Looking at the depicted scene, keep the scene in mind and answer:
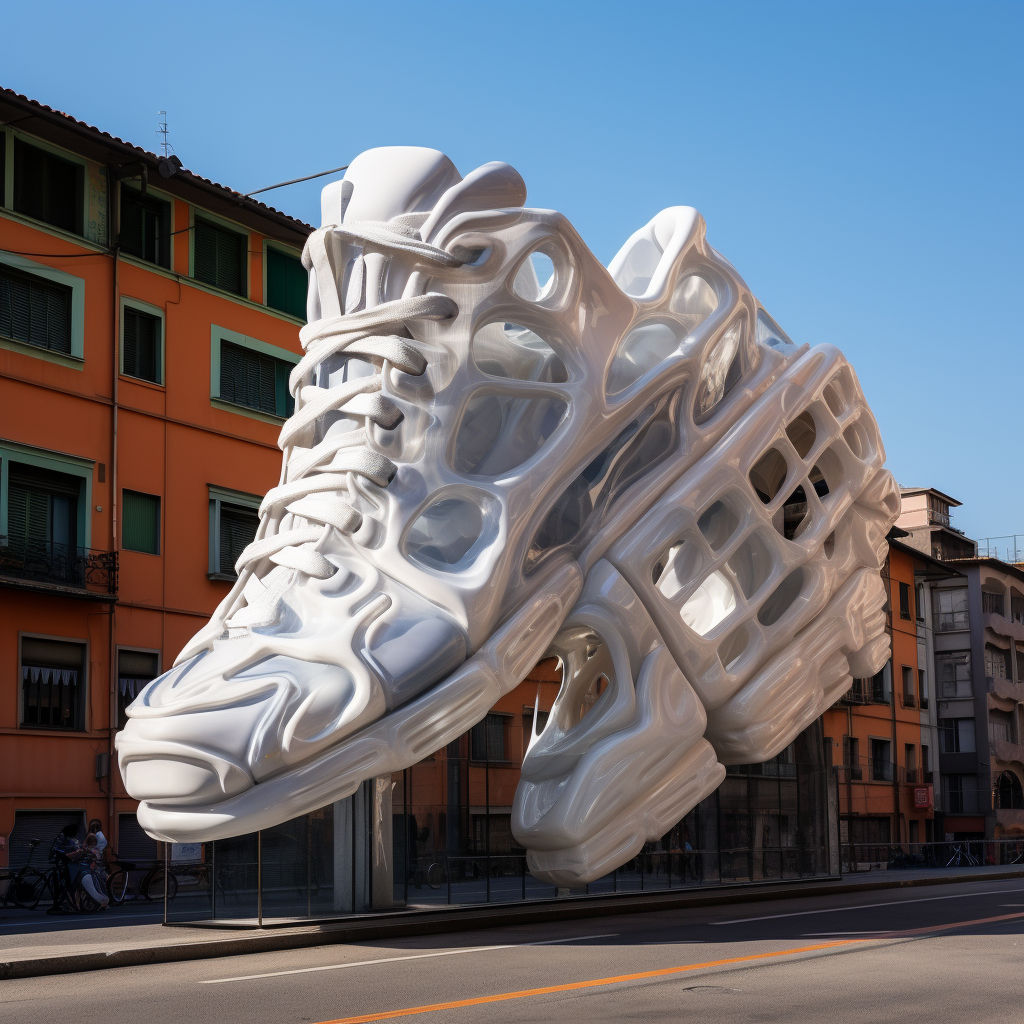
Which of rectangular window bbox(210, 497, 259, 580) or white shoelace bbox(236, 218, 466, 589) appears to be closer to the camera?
white shoelace bbox(236, 218, 466, 589)

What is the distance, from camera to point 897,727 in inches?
2058

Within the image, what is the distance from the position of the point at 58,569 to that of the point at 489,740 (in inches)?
497

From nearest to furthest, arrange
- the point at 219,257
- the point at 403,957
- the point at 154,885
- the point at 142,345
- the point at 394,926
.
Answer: the point at 403,957
the point at 394,926
the point at 154,885
the point at 142,345
the point at 219,257

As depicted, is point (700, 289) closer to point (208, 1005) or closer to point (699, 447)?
point (699, 447)

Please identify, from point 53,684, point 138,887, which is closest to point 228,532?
point 53,684

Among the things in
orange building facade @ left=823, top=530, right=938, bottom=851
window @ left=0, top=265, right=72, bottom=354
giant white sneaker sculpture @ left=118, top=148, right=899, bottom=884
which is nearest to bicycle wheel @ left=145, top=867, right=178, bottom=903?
window @ left=0, top=265, right=72, bottom=354

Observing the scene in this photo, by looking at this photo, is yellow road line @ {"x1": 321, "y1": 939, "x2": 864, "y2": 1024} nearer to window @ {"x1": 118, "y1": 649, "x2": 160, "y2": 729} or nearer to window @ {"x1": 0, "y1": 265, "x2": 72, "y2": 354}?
Answer: window @ {"x1": 118, "y1": 649, "x2": 160, "y2": 729}

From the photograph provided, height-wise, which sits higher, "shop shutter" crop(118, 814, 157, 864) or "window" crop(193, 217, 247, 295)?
"window" crop(193, 217, 247, 295)

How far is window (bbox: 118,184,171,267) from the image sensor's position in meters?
27.0

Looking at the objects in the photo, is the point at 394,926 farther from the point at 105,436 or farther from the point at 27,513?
the point at 105,436

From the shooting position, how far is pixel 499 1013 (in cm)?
699

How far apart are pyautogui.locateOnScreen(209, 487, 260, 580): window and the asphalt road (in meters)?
16.2

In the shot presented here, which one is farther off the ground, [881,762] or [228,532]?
[228,532]

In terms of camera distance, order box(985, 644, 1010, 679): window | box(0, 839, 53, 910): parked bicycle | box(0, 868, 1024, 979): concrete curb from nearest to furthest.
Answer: box(0, 868, 1024, 979): concrete curb
box(0, 839, 53, 910): parked bicycle
box(985, 644, 1010, 679): window
